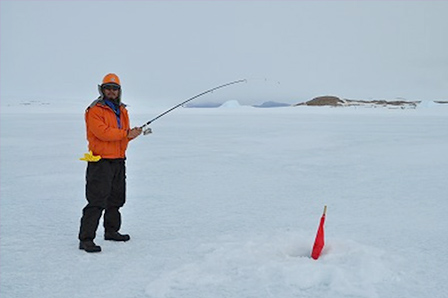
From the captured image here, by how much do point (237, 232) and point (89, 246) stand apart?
1.21 metres

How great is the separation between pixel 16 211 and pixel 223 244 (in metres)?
2.30

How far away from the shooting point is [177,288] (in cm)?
278

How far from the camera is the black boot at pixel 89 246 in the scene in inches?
135

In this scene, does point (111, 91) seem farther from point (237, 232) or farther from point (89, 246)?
point (237, 232)

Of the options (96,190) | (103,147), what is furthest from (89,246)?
(103,147)

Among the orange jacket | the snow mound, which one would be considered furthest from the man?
the snow mound

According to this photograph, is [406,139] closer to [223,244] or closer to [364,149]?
[364,149]

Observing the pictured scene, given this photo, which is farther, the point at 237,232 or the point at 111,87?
the point at 237,232

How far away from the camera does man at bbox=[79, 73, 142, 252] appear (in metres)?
3.36

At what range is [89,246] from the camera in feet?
11.3

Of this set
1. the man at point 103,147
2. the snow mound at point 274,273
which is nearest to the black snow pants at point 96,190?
the man at point 103,147

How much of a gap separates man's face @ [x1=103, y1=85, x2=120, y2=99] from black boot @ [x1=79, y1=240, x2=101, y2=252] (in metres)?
1.11

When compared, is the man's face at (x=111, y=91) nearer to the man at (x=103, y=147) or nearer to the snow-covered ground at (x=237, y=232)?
the man at (x=103, y=147)

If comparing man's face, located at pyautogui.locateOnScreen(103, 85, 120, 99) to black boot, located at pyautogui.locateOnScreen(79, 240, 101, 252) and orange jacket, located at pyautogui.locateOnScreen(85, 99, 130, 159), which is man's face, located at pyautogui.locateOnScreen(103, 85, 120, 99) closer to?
orange jacket, located at pyautogui.locateOnScreen(85, 99, 130, 159)
